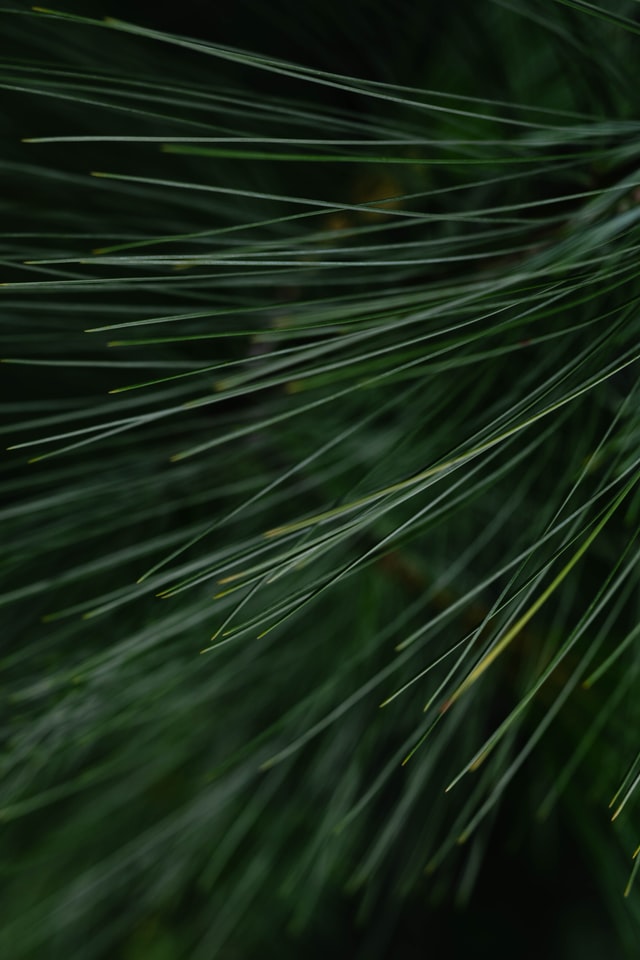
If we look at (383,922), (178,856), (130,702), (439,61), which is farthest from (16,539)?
(383,922)

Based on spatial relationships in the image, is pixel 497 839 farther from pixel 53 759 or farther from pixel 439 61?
pixel 439 61

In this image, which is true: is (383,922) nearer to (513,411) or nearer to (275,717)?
(275,717)

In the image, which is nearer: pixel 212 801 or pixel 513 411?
pixel 513 411

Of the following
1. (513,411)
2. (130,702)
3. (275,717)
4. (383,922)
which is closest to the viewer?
(513,411)

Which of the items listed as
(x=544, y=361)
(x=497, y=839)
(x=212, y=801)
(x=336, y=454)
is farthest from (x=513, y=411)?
(x=497, y=839)

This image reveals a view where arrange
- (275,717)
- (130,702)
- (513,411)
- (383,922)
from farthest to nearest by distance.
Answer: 1. (383,922)
2. (275,717)
3. (130,702)
4. (513,411)

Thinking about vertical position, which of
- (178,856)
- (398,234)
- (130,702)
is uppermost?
(398,234)

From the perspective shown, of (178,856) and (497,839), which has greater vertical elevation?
(178,856)
